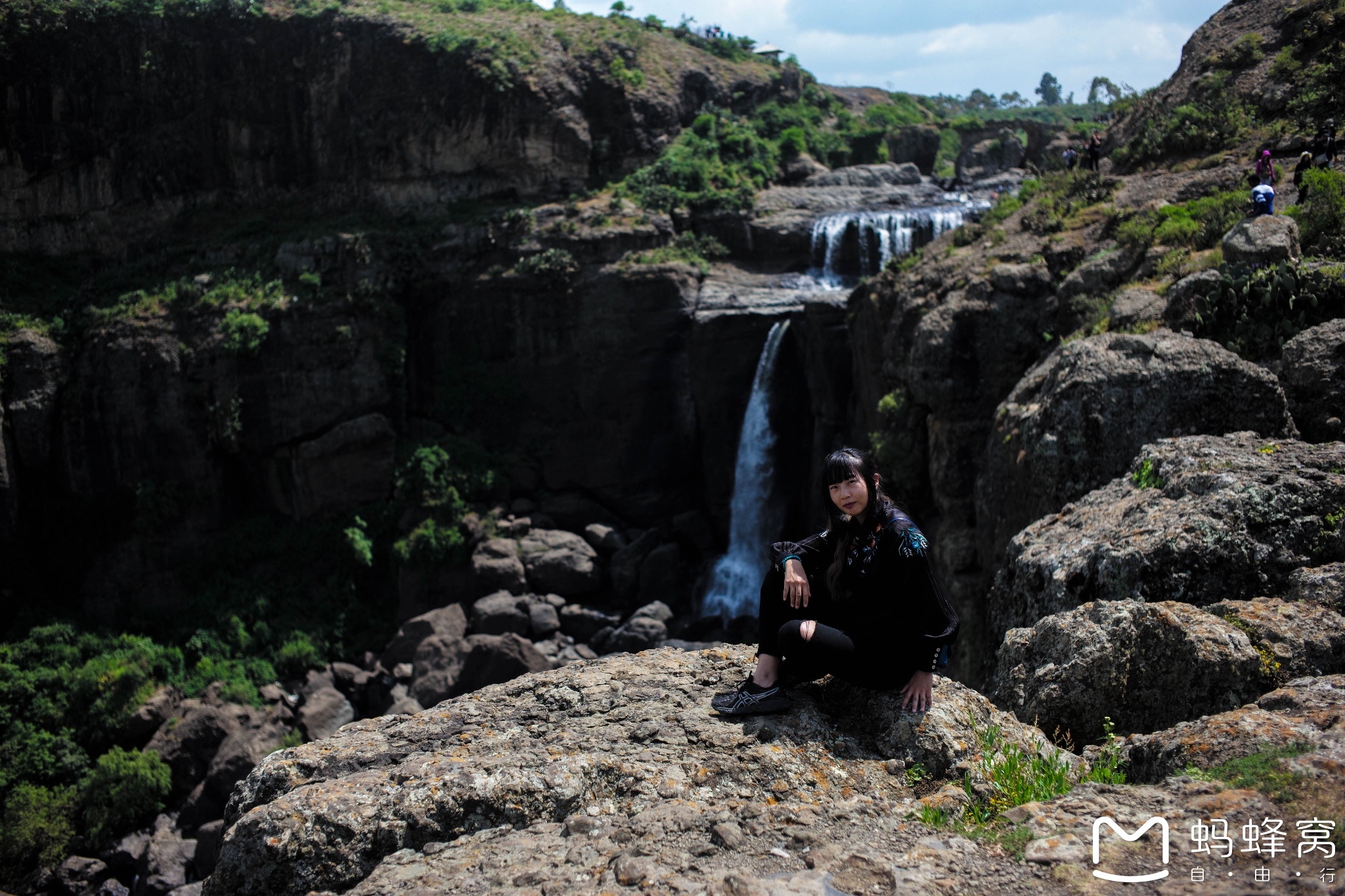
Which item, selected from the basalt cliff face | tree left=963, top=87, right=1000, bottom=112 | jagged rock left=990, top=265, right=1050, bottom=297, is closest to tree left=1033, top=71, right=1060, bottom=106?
tree left=963, top=87, right=1000, bottom=112

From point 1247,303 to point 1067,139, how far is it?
31025mm

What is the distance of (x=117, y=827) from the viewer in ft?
59.8

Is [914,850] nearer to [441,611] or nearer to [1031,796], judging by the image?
[1031,796]

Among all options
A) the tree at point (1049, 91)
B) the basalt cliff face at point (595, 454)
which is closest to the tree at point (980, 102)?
the tree at point (1049, 91)

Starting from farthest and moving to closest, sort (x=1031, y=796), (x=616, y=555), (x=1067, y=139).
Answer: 1. (x=1067, y=139)
2. (x=616, y=555)
3. (x=1031, y=796)

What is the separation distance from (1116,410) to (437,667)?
15901 mm

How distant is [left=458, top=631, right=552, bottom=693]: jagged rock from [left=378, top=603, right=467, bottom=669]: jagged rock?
8.02ft

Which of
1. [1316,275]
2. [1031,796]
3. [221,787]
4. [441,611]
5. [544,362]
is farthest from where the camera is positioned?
[544,362]

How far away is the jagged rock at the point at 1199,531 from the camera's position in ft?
18.1

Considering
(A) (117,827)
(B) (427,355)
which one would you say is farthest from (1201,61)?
(A) (117,827)

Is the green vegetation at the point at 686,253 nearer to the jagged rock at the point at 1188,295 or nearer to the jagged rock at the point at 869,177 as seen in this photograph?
the jagged rock at the point at 869,177

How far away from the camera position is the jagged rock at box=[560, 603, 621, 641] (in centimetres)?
2189

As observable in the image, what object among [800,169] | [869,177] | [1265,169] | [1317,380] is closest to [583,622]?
[1265,169]

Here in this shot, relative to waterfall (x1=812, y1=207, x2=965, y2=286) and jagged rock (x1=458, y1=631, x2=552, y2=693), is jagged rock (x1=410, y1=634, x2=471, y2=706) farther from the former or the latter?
waterfall (x1=812, y1=207, x2=965, y2=286)
